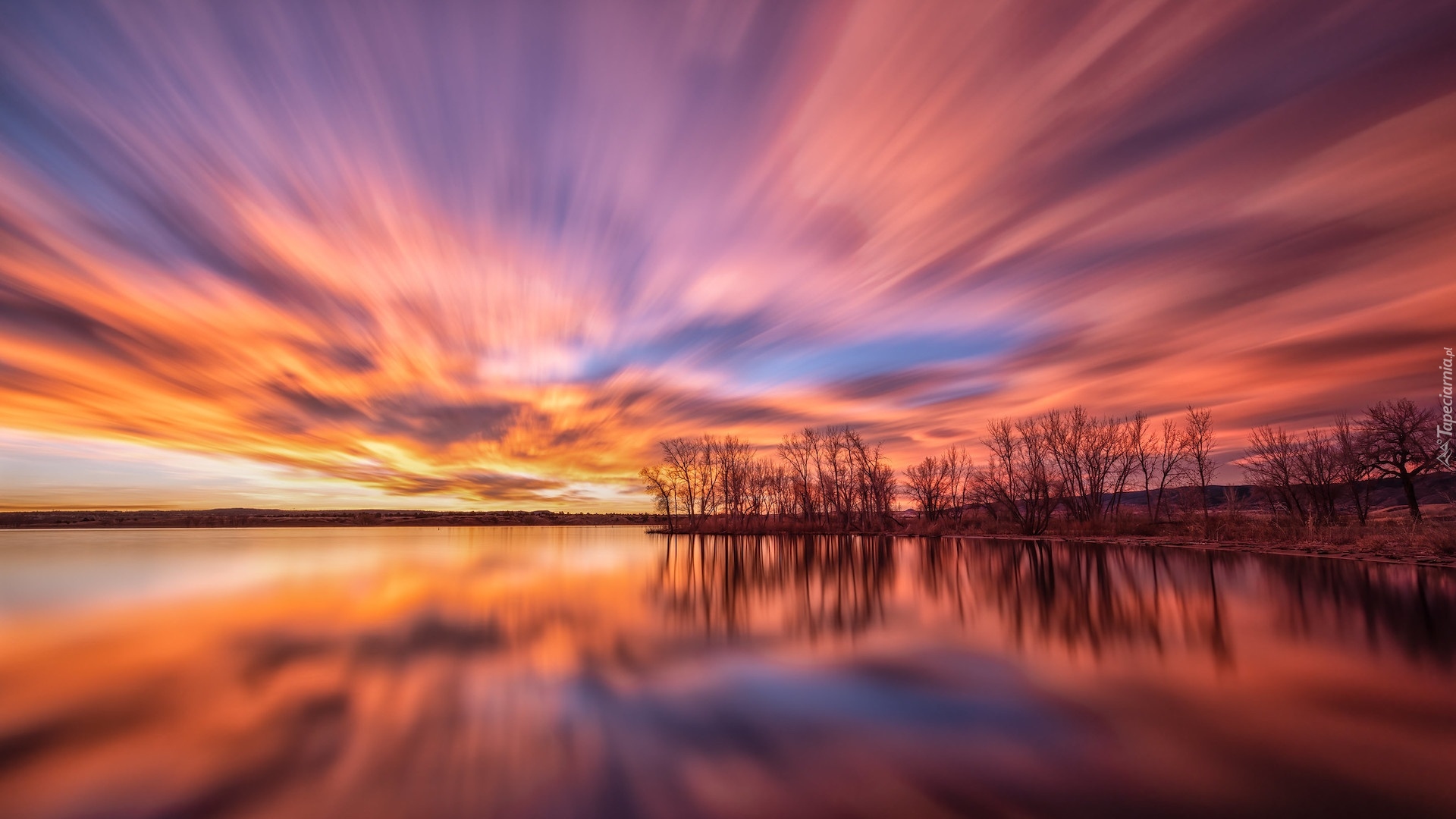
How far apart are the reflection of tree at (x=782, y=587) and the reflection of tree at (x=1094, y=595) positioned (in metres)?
3.09

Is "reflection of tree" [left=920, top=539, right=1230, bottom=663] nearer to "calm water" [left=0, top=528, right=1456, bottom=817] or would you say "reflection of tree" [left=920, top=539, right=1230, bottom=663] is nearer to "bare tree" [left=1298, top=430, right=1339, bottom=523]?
"calm water" [left=0, top=528, right=1456, bottom=817]

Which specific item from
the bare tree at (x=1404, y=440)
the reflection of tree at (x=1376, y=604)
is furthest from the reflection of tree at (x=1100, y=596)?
the bare tree at (x=1404, y=440)

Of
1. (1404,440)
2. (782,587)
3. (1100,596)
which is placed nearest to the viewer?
(1100,596)

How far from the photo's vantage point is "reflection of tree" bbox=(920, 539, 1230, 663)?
13.1 metres

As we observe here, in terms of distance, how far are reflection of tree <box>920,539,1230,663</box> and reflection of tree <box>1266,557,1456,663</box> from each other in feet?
6.58

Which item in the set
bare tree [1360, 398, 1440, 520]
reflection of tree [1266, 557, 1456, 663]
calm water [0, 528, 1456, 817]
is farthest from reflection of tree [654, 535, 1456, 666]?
bare tree [1360, 398, 1440, 520]

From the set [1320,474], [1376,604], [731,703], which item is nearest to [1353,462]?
[1320,474]

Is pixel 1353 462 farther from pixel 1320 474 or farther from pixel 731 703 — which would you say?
pixel 731 703

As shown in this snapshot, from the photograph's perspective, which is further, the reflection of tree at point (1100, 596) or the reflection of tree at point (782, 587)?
the reflection of tree at point (782, 587)

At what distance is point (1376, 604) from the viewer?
15891 mm

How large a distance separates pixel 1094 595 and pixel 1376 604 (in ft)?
23.5

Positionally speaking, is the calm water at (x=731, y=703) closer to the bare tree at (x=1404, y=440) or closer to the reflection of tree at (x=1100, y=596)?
the reflection of tree at (x=1100, y=596)

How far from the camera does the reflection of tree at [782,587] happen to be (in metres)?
15.7

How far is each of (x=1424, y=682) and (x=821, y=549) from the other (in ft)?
137
